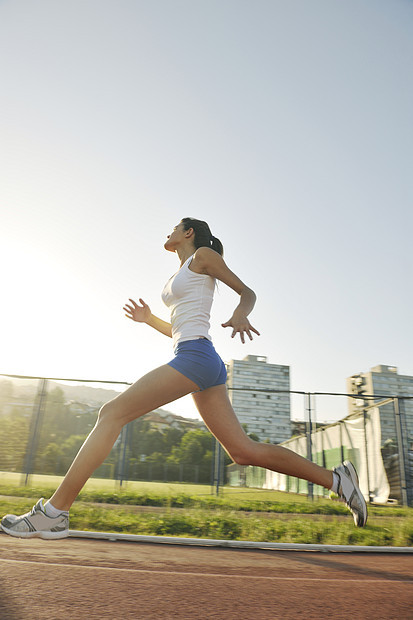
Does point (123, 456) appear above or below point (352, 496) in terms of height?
above

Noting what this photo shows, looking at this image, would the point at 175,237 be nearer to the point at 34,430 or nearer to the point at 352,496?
the point at 352,496

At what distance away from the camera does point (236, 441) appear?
274 centimetres

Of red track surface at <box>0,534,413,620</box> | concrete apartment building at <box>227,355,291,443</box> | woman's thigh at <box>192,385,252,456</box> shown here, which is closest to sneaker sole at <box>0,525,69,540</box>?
red track surface at <box>0,534,413,620</box>

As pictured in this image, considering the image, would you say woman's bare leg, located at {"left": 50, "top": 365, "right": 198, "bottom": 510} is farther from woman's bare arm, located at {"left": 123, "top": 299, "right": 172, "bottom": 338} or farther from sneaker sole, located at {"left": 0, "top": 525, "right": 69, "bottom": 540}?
woman's bare arm, located at {"left": 123, "top": 299, "right": 172, "bottom": 338}

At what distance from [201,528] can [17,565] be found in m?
2.62

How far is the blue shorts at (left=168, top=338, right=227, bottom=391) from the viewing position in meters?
2.58

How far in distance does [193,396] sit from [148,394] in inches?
16.1

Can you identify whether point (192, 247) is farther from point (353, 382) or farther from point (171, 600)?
point (353, 382)

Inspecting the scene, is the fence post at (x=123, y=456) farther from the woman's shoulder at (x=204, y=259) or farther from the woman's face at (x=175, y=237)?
the woman's shoulder at (x=204, y=259)

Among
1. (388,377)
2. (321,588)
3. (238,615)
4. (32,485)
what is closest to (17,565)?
(238,615)

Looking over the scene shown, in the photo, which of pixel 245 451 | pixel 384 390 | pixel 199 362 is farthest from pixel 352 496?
pixel 384 390

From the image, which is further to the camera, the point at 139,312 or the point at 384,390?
the point at 384,390

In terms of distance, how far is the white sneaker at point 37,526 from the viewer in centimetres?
A: 235

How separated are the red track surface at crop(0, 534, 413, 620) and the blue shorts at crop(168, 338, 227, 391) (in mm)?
1064
